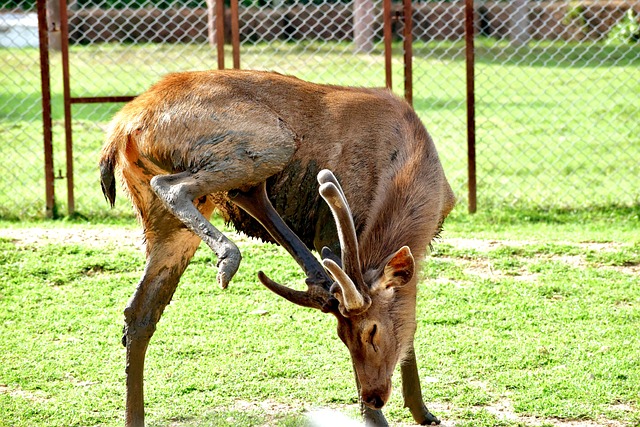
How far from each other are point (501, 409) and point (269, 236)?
1530 millimetres

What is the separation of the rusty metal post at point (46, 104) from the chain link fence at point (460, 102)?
0.20 m

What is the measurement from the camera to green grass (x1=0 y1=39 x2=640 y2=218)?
31.1 feet

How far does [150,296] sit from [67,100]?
3.92 meters

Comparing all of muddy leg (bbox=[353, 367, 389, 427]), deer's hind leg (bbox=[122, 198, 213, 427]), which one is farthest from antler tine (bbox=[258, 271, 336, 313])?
deer's hind leg (bbox=[122, 198, 213, 427])

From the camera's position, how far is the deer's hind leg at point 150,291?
4.71 meters

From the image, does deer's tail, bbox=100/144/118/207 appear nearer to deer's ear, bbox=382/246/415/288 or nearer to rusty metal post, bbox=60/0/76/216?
deer's ear, bbox=382/246/415/288

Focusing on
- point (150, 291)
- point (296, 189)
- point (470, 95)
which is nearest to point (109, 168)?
Result: point (150, 291)

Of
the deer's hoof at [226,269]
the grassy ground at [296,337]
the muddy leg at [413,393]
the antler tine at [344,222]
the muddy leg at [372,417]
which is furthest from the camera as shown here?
the grassy ground at [296,337]

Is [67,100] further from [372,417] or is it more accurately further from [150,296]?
[372,417]

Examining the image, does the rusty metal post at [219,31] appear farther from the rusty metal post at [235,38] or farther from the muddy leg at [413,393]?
the muddy leg at [413,393]

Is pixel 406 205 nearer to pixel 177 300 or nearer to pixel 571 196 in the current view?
pixel 177 300

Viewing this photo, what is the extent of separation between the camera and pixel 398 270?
4.11 meters

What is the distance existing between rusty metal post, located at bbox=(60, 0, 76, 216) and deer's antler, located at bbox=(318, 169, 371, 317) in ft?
15.6

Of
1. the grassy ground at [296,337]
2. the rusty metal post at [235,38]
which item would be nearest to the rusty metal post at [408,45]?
the grassy ground at [296,337]
